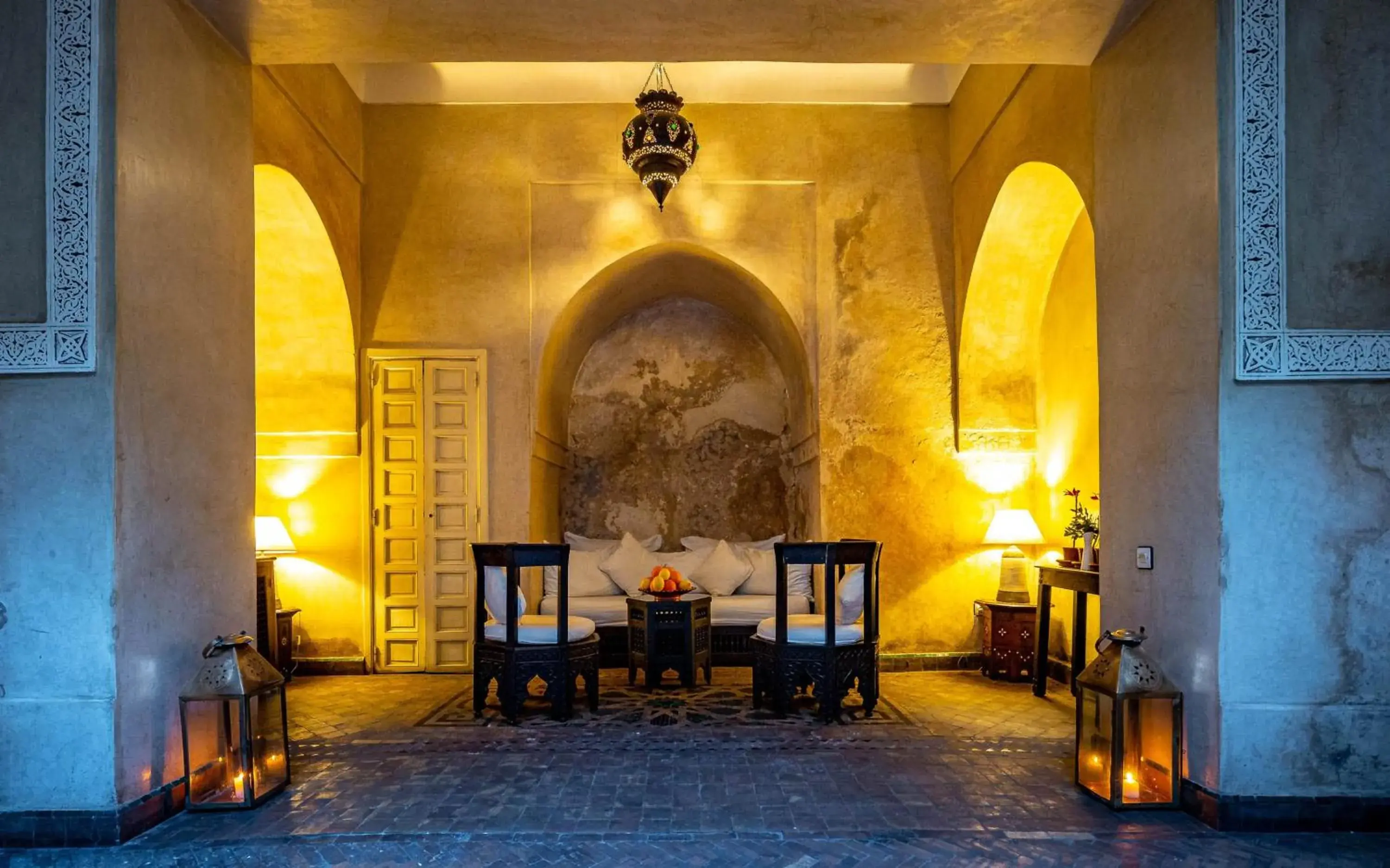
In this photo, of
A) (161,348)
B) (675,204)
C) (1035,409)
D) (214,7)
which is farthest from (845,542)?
(214,7)

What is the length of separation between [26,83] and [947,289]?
696 centimetres

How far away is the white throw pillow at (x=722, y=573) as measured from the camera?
9219 millimetres

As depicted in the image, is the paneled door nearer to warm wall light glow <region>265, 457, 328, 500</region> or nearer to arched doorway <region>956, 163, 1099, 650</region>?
warm wall light glow <region>265, 457, 328, 500</region>

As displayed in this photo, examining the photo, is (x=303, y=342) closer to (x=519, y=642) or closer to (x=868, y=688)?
(x=519, y=642)

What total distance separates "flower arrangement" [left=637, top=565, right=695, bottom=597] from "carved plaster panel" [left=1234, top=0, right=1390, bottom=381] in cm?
472

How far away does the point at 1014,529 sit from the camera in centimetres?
794

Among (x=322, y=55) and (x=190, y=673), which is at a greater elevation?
(x=322, y=55)

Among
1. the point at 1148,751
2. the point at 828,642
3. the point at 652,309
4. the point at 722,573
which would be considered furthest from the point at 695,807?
the point at 652,309

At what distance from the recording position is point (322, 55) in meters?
5.33

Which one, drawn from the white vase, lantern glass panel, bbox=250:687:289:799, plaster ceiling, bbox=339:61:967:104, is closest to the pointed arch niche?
the white vase

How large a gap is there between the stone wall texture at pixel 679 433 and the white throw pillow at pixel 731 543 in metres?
0.20

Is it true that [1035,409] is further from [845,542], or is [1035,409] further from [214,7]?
[214,7]

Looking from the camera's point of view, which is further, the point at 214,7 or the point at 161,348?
the point at 214,7

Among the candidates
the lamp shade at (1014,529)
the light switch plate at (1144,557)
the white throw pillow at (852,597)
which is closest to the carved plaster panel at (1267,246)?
the light switch plate at (1144,557)
